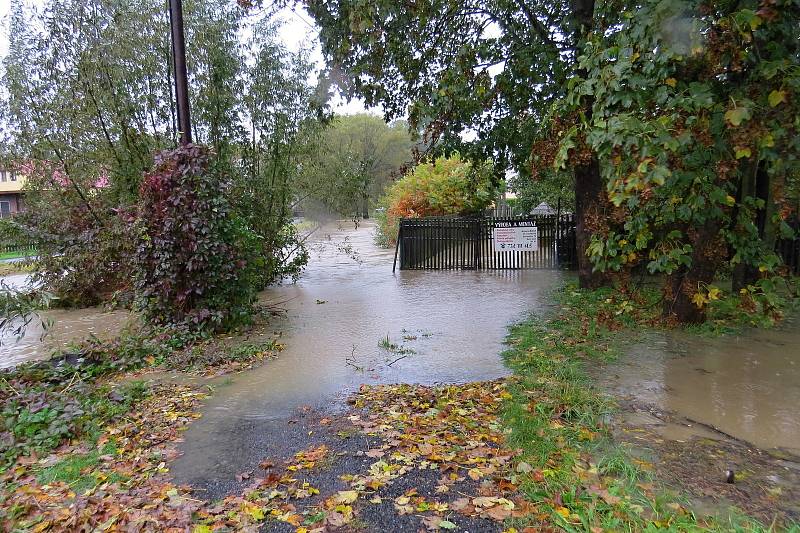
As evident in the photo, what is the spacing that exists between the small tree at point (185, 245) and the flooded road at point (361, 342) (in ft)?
3.96

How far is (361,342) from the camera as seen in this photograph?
7.58 metres

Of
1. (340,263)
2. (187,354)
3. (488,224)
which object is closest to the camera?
(187,354)

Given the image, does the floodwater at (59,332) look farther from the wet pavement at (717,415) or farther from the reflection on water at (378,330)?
the wet pavement at (717,415)

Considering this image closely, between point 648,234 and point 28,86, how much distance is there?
34.5ft

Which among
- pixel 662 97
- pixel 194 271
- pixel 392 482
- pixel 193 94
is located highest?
pixel 193 94

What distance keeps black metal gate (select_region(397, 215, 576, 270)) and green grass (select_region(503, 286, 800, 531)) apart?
6426 mm

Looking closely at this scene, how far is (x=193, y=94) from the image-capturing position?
10.5 meters

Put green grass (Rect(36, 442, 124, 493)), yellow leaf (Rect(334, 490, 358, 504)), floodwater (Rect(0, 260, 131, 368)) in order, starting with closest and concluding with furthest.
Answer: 1. yellow leaf (Rect(334, 490, 358, 504))
2. green grass (Rect(36, 442, 124, 493))
3. floodwater (Rect(0, 260, 131, 368))

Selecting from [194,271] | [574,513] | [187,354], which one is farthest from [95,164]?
[574,513]

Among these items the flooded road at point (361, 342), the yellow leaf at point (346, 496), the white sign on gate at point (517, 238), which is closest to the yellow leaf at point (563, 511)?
the yellow leaf at point (346, 496)

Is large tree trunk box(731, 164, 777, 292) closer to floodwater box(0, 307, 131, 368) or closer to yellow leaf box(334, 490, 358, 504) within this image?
yellow leaf box(334, 490, 358, 504)

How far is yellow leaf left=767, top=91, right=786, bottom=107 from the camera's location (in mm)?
4582

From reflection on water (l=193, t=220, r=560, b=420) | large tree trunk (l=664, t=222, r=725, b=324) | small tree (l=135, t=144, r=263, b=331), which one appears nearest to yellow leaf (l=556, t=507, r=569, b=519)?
reflection on water (l=193, t=220, r=560, b=420)

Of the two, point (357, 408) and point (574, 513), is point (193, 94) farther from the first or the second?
point (574, 513)
